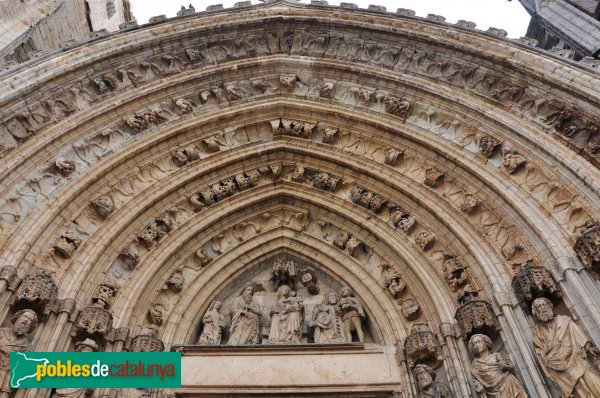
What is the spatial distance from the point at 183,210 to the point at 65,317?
2662 millimetres

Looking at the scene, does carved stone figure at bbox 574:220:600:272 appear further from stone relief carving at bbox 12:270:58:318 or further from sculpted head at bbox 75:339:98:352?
stone relief carving at bbox 12:270:58:318

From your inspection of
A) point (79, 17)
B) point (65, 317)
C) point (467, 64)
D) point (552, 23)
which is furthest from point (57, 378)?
point (552, 23)

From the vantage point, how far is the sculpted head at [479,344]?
5.49m

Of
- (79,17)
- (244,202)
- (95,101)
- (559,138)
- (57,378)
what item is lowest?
(57,378)

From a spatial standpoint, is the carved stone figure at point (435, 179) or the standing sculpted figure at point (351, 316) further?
the carved stone figure at point (435, 179)

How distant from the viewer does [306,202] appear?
8.65 metres

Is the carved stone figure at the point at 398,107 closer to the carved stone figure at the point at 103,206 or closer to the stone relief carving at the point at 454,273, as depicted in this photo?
the stone relief carving at the point at 454,273

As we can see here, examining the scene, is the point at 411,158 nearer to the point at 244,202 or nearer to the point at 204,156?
the point at 244,202

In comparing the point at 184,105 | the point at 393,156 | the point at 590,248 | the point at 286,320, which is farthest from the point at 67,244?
the point at 590,248

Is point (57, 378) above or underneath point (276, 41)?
underneath

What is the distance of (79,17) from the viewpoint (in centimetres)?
1459

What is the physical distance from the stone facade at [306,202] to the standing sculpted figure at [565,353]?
1.3 inches

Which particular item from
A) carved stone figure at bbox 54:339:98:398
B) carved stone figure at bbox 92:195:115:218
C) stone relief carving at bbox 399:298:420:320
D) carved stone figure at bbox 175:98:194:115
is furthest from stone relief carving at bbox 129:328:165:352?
carved stone figure at bbox 175:98:194:115

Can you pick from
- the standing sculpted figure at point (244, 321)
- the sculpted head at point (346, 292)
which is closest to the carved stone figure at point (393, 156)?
the sculpted head at point (346, 292)
